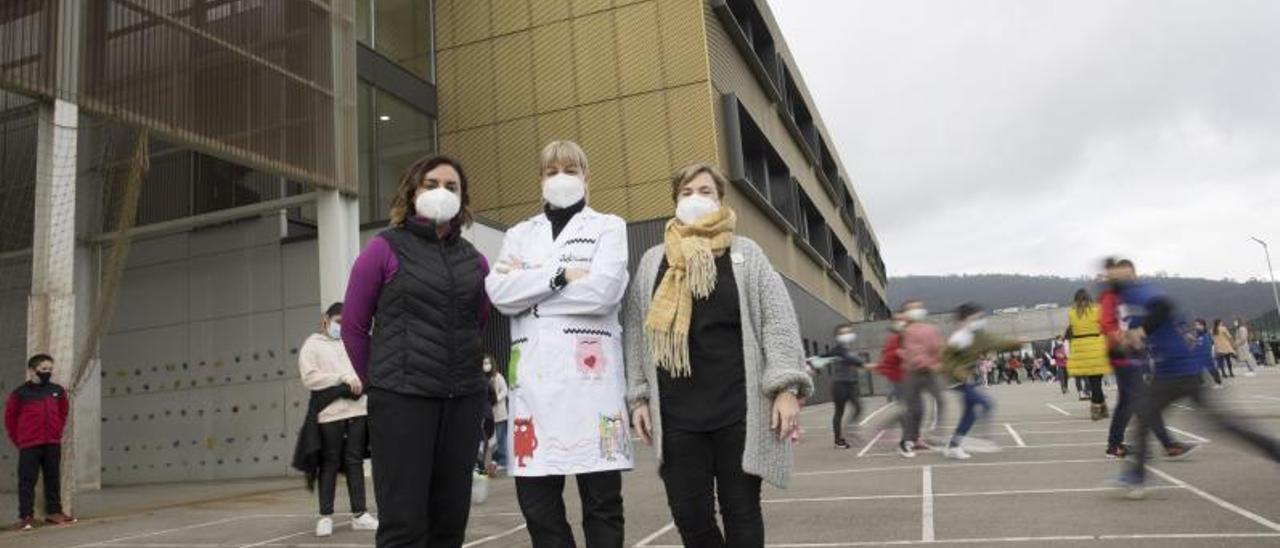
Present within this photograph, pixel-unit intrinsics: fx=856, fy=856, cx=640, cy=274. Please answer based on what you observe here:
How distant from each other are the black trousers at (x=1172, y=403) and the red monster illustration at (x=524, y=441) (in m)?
4.59

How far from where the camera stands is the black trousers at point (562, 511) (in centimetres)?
289

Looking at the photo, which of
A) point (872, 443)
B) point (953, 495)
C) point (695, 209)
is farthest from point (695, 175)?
point (872, 443)

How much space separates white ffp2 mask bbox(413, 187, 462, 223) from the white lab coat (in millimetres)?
291

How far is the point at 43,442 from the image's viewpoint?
8969 mm

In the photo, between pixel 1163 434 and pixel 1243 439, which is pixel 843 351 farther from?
pixel 1243 439

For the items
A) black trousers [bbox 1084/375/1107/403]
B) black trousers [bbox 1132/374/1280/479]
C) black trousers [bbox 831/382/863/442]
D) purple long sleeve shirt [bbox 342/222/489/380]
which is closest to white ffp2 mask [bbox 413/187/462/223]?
purple long sleeve shirt [bbox 342/222/489/380]

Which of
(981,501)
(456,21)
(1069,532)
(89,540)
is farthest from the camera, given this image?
(456,21)

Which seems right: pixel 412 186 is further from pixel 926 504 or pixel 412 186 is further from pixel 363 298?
pixel 926 504

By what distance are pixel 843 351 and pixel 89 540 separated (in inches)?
349

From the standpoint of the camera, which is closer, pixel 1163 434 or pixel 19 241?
pixel 1163 434

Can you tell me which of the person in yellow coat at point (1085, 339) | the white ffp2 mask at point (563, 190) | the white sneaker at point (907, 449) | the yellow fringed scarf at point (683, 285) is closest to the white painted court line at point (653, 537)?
the yellow fringed scarf at point (683, 285)

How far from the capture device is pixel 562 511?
2.96m

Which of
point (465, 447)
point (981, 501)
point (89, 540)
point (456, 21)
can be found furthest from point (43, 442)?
point (456, 21)

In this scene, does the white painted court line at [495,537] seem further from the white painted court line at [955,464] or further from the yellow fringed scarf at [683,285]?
the white painted court line at [955,464]
